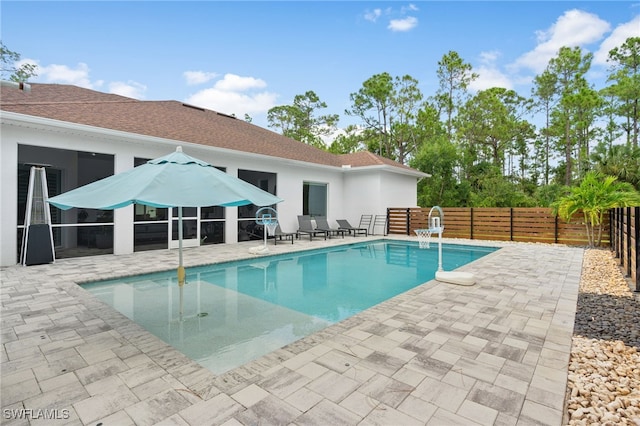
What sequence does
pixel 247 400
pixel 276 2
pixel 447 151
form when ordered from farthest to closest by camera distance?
pixel 447 151 < pixel 276 2 < pixel 247 400

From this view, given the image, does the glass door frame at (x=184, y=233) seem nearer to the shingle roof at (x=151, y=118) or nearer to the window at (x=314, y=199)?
the shingle roof at (x=151, y=118)

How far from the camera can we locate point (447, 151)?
20156 millimetres

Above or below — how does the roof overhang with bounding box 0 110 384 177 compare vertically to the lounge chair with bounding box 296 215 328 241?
above

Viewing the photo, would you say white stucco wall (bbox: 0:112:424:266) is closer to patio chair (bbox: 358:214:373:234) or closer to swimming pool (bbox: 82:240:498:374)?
patio chair (bbox: 358:214:373:234)

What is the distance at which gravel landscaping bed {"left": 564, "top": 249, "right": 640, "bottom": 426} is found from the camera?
210cm

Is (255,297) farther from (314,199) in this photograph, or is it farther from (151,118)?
(314,199)

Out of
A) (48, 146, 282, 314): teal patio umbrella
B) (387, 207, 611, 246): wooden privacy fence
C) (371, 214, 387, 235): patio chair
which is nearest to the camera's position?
(48, 146, 282, 314): teal patio umbrella

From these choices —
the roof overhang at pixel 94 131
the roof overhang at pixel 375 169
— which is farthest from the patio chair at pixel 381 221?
the roof overhang at pixel 94 131

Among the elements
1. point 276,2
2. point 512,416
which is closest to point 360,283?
point 512,416

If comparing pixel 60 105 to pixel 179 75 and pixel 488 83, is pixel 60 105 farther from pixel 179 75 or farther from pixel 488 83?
pixel 488 83

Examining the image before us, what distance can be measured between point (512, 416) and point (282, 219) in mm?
11459

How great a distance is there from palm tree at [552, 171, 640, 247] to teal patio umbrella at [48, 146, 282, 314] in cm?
1094

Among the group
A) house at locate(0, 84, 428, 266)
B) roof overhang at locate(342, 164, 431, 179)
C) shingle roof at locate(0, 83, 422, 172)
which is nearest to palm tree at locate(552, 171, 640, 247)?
roof overhang at locate(342, 164, 431, 179)

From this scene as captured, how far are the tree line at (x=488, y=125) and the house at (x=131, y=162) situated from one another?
9.74m
